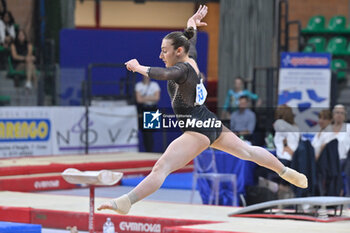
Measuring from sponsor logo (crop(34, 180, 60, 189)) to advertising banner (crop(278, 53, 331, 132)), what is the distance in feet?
13.8

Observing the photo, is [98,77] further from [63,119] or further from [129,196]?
[129,196]

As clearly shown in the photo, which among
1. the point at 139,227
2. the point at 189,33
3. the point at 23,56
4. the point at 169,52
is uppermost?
the point at 189,33

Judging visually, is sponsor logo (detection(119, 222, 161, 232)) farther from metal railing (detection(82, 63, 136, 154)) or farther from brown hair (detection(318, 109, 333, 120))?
metal railing (detection(82, 63, 136, 154))

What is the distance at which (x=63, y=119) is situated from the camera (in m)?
12.2

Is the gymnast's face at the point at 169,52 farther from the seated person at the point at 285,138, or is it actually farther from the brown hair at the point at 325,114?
the brown hair at the point at 325,114

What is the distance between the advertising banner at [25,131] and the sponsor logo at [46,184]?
1.41 metres

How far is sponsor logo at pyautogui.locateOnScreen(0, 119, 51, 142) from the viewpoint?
11.4 m

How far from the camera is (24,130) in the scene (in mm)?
11641

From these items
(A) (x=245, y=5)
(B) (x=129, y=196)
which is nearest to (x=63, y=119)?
(A) (x=245, y=5)

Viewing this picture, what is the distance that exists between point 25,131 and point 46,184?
1.54 m

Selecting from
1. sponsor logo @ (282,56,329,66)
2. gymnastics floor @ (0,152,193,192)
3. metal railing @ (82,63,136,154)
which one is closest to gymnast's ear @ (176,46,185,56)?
gymnastics floor @ (0,152,193,192)

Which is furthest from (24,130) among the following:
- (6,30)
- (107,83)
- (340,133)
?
(340,133)

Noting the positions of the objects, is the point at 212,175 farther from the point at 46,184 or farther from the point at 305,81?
the point at 305,81

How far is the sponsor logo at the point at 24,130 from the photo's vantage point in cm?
1142
